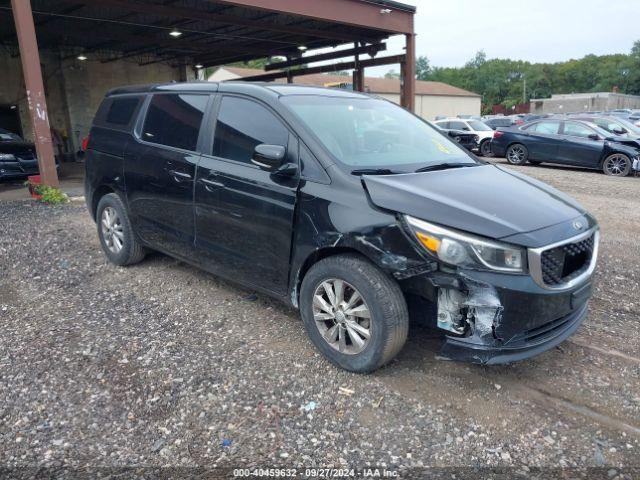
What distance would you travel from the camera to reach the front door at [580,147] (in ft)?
42.7

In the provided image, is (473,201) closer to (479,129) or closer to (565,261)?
(565,261)

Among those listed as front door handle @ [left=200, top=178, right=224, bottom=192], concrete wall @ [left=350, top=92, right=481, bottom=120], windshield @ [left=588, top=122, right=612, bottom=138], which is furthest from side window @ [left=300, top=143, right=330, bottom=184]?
concrete wall @ [left=350, top=92, right=481, bottom=120]

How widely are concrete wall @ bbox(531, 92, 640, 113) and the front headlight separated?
60.5m

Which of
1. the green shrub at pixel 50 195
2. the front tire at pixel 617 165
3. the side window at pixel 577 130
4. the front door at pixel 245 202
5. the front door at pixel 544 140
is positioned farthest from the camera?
the front door at pixel 544 140

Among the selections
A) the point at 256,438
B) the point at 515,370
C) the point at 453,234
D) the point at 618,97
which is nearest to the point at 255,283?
the point at 256,438

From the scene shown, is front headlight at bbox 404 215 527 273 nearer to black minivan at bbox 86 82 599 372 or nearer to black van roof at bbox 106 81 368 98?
black minivan at bbox 86 82 599 372

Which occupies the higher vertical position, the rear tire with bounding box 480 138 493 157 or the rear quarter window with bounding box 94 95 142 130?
the rear quarter window with bounding box 94 95 142 130

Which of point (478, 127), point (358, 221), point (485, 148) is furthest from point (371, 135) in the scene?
point (478, 127)

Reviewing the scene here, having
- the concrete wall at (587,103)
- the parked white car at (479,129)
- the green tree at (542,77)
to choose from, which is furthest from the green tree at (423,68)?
the parked white car at (479,129)

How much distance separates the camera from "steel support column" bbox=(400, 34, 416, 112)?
1405cm

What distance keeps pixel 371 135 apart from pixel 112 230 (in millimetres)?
3009

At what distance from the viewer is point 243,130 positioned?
3.88 m

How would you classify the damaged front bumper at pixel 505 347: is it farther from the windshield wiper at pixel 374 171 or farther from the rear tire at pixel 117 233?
the rear tire at pixel 117 233

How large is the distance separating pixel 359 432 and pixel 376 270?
0.92m
